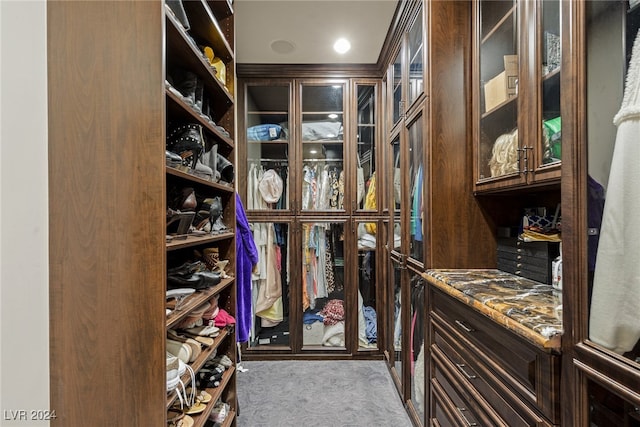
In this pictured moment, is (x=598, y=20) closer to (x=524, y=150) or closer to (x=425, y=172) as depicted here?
(x=524, y=150)

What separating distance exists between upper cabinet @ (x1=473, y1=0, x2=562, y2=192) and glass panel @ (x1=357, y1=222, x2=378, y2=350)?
148 cm

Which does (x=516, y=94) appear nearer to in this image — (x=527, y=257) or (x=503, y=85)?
(x=503, y=85)

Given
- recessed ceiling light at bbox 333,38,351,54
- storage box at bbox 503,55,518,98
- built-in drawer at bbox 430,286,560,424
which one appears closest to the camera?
built-in drawer at bbox 430,286,560,424

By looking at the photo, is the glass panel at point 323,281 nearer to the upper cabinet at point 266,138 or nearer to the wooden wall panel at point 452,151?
the upper cabinet at point 266,138

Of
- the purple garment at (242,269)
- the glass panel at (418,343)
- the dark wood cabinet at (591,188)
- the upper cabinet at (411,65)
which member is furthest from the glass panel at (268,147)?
the dark wood cabinet at (591,188)

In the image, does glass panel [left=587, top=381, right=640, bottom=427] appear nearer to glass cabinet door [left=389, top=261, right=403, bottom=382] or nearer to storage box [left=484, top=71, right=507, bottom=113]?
storage box [left=484, top=71, right=507, bottom=113]

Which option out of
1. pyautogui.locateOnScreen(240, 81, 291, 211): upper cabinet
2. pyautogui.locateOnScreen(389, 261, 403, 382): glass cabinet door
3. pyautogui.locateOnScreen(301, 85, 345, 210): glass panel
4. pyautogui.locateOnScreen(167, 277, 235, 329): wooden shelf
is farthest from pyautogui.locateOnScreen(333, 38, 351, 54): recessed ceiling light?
pyautogui.locateOnScreen(167, 277, 235, 329): wooden shelf

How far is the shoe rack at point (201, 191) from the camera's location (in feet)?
3.98

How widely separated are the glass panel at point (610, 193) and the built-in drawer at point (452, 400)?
61cm

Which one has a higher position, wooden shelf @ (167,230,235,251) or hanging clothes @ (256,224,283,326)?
wooden shelf @ (167,230,235,251)

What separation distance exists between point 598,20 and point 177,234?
1334 millimetres

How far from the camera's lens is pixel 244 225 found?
2139 mm

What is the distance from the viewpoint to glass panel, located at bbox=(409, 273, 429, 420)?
180 cm

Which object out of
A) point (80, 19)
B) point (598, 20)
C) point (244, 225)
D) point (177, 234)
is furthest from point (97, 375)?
point (598, 20)
